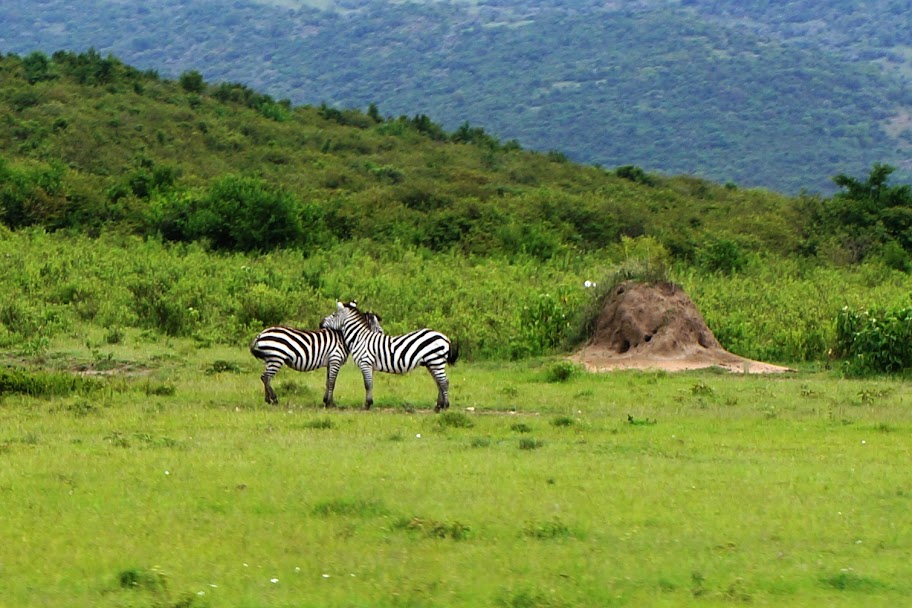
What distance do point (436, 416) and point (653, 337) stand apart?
7614mm

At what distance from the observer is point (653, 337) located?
876 inches

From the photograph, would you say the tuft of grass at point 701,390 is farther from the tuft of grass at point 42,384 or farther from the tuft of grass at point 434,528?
the tuft of grass at point 434,528

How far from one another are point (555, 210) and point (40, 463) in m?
33.8

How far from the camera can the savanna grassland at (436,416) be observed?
8969 mm

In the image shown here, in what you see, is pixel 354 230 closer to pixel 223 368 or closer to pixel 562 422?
pixel 223 368

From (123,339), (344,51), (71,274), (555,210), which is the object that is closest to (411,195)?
(555,210)

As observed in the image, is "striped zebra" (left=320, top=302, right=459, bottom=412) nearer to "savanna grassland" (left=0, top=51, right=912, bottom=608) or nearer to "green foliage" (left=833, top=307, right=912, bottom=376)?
"savanna grassland" (left=0, top=51, right=912, bottom=608)

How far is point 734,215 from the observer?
52.2m

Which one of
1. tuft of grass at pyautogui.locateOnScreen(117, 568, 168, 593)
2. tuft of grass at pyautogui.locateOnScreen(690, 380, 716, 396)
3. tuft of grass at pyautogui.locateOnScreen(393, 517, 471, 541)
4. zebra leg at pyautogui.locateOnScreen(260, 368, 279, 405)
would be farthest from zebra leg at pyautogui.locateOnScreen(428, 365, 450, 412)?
tuft of grass at pyautogui.locateOnScreen(117, 568, 168, 593)

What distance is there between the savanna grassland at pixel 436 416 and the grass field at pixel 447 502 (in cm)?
4

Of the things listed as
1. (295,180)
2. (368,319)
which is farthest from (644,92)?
(368,319)

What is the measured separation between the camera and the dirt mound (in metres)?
21.8

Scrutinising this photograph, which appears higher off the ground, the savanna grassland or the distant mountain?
the distant mountain

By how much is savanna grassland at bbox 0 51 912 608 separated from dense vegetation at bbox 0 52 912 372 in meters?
0.13
